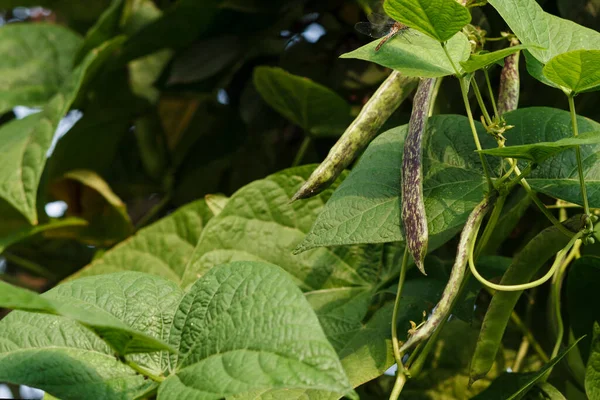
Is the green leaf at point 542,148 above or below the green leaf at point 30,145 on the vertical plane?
above

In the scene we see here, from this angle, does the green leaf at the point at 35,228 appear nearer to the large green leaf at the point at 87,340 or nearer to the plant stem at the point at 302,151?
the plant stem at the point at 302,151

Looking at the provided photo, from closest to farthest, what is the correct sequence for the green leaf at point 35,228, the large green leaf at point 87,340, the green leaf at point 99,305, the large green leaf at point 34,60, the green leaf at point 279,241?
the green leaf at point 99,305 → the large green leaf at point 87,340 → the green leaf at point 279,241 → the green leaf at point 35,228 → the large green leaf at point 34,60

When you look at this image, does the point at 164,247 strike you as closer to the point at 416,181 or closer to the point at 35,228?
the point at 35,228

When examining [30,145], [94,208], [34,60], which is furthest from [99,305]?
[34,60]

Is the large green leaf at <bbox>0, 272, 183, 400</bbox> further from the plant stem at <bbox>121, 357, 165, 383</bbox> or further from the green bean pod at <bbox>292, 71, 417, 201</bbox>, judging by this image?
the green bean pod at <bbox>292, 71, 417, 201</bbox>

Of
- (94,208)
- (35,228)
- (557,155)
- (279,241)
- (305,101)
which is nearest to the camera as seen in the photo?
(557,155)

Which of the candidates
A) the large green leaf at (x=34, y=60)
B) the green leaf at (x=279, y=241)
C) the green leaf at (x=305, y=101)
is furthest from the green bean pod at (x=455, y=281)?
the large green leaf at (x=34, y=60)

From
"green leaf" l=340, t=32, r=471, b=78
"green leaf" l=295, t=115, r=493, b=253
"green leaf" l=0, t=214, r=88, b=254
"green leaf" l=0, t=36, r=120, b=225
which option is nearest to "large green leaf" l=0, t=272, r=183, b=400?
"green leaf" l=295, t=115, r=493, b=253

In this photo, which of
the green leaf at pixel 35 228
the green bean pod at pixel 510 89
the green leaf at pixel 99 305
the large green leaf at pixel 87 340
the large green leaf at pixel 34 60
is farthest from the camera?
the large green leaf at pixel 34 60

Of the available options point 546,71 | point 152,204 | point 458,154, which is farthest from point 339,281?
point 152,204
